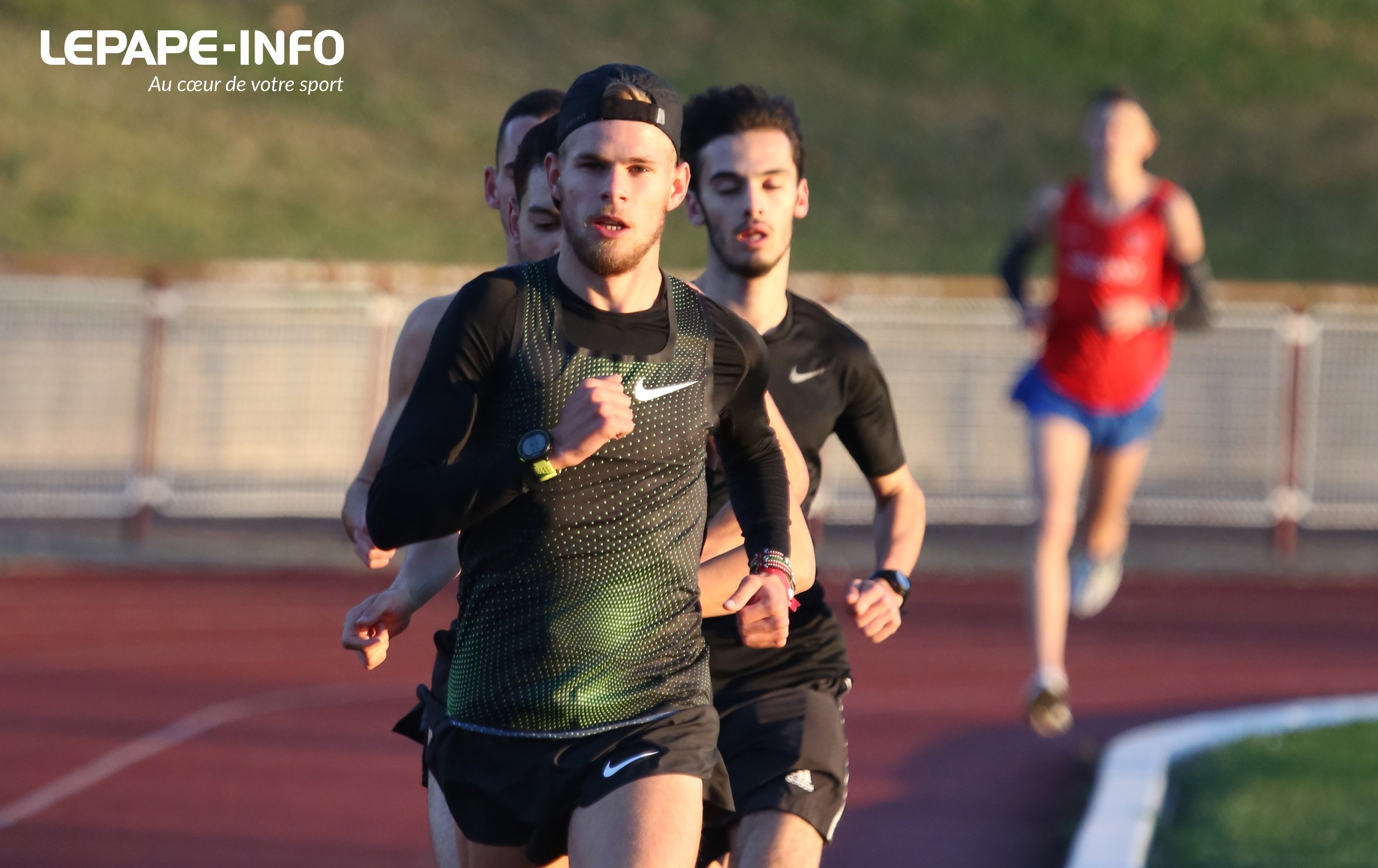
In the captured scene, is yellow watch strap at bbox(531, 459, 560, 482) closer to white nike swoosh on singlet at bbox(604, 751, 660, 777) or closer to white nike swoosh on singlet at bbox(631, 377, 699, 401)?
white nike swoosh on singlet at bbox(631, 377, 699, 401)

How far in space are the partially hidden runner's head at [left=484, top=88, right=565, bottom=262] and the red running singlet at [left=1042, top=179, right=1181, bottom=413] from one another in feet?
13.0

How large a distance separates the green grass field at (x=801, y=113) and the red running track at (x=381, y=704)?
12.2 m

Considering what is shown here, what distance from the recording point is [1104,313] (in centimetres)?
831

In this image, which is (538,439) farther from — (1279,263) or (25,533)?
(1279,263)

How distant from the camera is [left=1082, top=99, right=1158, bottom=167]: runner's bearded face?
796cm

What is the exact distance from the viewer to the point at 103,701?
33.5 ft

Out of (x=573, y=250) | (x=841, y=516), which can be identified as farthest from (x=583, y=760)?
(x=841, y=516)

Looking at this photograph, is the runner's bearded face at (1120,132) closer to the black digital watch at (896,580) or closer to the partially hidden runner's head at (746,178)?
the partially hidden runner's head at (746,178)

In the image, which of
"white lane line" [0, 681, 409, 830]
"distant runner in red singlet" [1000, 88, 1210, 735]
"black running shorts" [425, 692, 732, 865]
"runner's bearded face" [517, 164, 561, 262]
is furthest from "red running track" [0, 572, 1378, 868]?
"black running shorts" [425, 692, 732, 865]

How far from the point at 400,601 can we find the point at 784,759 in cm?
98

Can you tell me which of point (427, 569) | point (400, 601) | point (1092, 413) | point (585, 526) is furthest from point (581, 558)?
point (1092, 413)

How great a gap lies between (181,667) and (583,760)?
322 inches

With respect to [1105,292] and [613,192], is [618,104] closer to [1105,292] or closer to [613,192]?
[613,192]

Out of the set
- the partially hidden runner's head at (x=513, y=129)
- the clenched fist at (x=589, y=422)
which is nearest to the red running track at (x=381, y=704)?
the partially hidden runner's head at (x=513, y=129)
